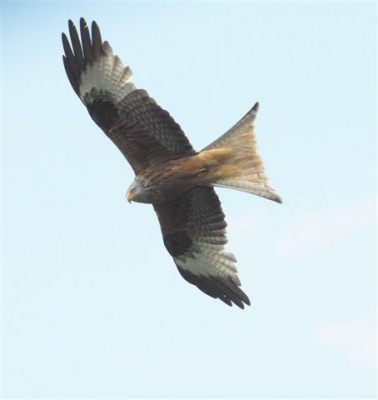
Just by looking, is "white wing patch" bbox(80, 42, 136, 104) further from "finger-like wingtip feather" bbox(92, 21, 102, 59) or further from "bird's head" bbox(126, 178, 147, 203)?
"bird's head" bbox(126, 178, 147, 203)

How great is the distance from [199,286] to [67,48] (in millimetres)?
3360

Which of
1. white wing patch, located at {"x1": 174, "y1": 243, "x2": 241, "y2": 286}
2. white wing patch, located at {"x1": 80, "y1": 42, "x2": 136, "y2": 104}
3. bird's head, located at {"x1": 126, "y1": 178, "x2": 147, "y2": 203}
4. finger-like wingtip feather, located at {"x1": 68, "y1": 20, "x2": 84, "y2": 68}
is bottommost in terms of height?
white wing patch, located at {"x1": 174, "y1": 243, "x2": 241, "y2": 286}

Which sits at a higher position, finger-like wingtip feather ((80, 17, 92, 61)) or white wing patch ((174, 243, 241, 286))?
finger-like wingtip feather ((80, 17, 92, 61))

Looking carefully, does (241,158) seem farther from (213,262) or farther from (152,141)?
(213,262)

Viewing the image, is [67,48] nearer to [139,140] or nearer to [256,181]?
[139,140]

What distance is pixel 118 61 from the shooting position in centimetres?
1090

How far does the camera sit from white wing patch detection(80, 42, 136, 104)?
10836 millimetres

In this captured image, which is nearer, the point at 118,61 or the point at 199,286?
the point at 118,61

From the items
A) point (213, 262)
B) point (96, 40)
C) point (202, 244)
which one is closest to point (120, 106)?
point (96, 40)

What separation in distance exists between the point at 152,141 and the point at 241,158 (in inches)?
40.4

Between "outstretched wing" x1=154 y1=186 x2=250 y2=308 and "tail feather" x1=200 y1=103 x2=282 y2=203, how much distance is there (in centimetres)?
63

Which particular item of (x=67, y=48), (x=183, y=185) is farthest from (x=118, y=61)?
(x=183, y=185)

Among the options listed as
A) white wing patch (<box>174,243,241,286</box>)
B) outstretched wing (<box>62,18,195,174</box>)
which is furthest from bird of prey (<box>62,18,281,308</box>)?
white wing patch (<box>174,243,241,286</box>)

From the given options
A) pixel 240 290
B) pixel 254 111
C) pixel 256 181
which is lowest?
pixel 240 290
